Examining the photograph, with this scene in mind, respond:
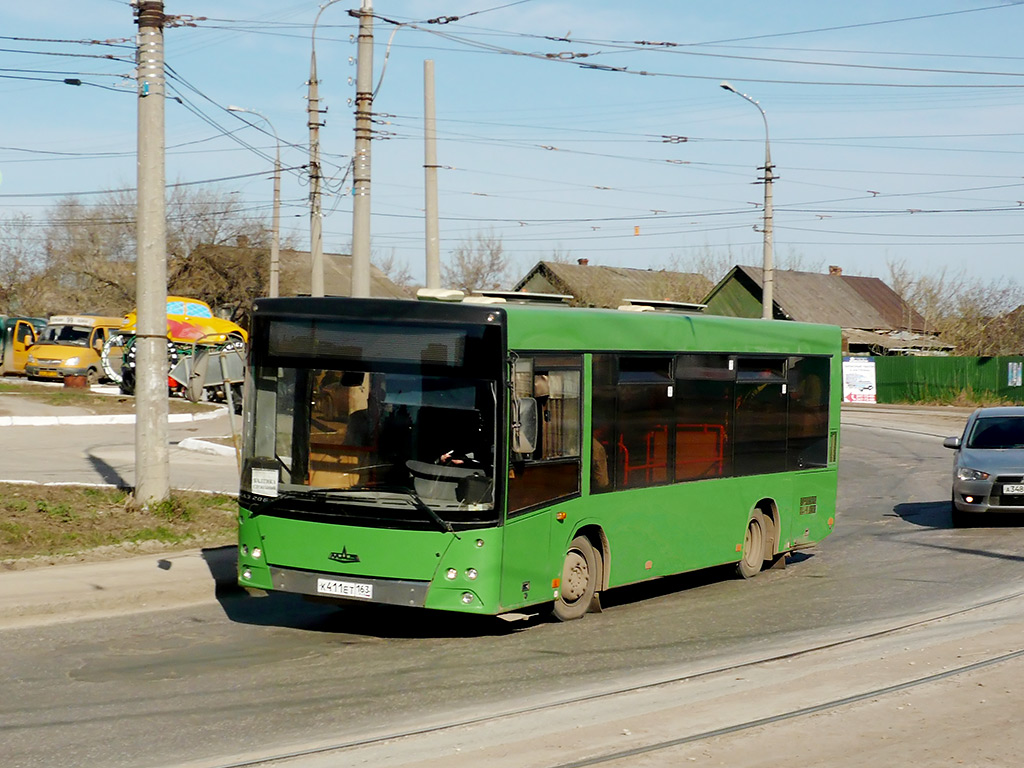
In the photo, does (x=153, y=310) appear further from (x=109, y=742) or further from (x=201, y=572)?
(x=109, y=742)

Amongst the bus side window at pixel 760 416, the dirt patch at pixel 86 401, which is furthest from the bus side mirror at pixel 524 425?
the dirt patch at pixel 86 401

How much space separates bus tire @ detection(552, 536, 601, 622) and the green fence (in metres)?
48.9

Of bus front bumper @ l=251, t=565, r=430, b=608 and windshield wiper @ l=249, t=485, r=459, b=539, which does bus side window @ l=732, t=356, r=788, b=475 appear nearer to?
windshield wiper @ l=249, t=485, r=459, b=539

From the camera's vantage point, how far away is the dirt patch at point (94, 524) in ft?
42.0

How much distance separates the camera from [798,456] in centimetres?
1429

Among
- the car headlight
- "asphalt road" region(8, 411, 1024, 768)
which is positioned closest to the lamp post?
the car headlight

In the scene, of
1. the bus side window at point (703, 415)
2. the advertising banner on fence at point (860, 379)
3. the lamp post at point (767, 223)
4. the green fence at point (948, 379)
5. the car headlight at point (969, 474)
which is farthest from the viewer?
the advertising banner on fence at point (860, 379)

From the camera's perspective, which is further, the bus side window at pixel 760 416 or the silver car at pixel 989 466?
the silver car at pixel 989 466

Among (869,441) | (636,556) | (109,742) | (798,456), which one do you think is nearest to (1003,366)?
(869,441)

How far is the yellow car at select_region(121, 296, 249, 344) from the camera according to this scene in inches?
1553

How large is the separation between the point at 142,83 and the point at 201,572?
19.1 feet

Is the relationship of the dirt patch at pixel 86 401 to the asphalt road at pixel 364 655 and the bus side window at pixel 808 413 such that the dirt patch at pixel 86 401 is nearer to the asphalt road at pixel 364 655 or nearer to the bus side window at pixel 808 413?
the bus side window at pixel 808 413

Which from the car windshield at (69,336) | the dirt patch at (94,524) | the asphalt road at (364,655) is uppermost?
the car windshield at (69,336)

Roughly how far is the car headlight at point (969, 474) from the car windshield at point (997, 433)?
67 centimetres
